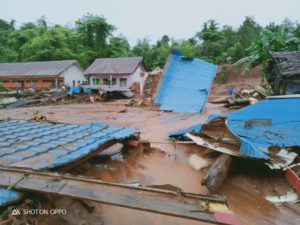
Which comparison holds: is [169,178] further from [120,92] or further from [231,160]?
[120,92]

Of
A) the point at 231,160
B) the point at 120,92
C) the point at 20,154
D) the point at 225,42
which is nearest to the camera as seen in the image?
the point at 20,154

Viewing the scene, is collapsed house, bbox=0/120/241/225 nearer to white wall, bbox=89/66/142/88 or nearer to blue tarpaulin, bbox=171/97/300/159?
blue tarpaulin, bbox=171/97/300/159

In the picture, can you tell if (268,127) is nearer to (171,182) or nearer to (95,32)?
(171,182)

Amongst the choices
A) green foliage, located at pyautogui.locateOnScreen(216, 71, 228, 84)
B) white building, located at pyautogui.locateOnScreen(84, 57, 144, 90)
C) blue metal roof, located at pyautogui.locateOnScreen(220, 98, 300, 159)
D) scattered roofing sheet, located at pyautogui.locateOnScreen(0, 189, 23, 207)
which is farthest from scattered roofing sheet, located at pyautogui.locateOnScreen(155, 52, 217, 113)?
white building, located at pyautogui.locateOnScreen(84, 57, 144, 90)

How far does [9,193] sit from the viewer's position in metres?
1.96

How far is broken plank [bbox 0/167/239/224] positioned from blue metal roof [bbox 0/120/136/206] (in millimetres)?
178

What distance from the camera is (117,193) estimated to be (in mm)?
1933

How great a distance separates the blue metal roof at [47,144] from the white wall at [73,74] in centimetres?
2652

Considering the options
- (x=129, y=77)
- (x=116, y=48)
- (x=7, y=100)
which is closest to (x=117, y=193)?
(x=7, y=100)

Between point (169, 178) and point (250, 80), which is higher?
point (250, 80)

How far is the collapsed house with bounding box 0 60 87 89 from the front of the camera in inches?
1133

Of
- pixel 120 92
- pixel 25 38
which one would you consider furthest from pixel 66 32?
pixel 120 92

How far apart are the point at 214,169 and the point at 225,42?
30.2 meters

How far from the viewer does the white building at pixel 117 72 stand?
28.9 metres
